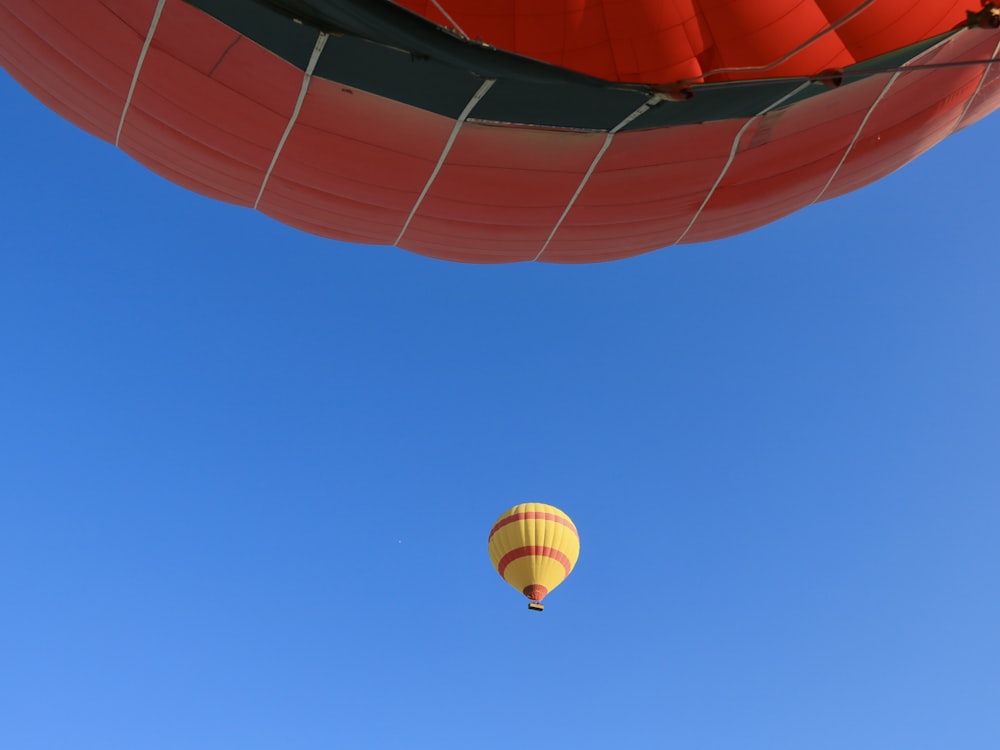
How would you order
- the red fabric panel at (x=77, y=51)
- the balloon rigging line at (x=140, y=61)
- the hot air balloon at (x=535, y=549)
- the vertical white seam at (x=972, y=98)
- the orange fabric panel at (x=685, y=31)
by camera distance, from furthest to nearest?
the hot air balloon at (x=535, y=549)
the vertical white seam at (x=972, y=98)
the orange fabric panel at (x=685, y=31)
the red fabric panel at (x=77, y=51)
the balloon rigging line at (x=140, y=61)

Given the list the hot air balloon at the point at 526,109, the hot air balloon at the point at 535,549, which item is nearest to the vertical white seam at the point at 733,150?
the hot air balloon at the point at 526,109

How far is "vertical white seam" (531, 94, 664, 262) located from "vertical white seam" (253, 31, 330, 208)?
1.45 meters

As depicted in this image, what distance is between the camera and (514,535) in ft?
48.8

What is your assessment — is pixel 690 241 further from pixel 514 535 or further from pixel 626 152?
pixel 514 535

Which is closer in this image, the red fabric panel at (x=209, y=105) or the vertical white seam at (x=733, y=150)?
the vertical white seam at (x=733, y=150)

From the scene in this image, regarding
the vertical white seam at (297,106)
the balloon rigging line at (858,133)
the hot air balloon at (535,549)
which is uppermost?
the hot air balloon at (535,549)

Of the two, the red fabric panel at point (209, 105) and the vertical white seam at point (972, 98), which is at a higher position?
the vertical white seam at point (972, 98)

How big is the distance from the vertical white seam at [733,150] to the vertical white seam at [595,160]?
0.68 metres

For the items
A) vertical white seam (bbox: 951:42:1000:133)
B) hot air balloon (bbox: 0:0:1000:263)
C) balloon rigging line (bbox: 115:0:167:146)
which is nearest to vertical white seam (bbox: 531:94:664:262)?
hot air balloon (bbox: 0:0:1000:263)

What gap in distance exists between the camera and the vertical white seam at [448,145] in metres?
3.88

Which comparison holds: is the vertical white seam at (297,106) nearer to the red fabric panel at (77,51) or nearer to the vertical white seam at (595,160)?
the red fabric panel at (77,51)

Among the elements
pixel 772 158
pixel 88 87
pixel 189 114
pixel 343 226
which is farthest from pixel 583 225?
pixel 88 87

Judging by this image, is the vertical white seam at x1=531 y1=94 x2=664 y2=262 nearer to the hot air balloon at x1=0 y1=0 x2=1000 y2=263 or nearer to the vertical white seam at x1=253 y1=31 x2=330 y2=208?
the hot air balloon at x1=0 y1=0 x2=1000 y2=263

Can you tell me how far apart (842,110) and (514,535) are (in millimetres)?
10886
